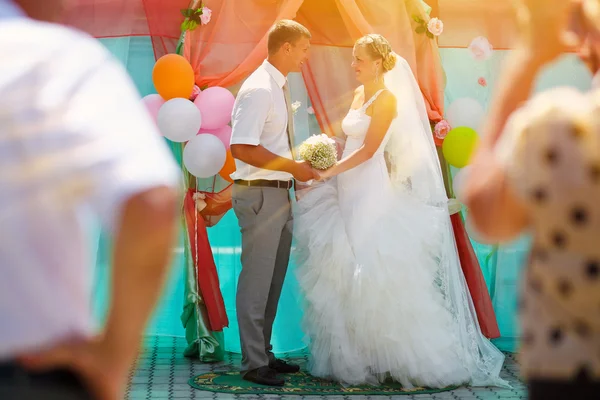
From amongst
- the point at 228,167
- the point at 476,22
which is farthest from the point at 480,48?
the point at 228,167

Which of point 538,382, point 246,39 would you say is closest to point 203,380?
point 246,39

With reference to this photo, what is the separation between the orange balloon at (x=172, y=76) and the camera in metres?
5.53

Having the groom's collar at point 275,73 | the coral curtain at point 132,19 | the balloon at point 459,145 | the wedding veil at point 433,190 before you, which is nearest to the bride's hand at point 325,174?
the wedding veil at point 433,190

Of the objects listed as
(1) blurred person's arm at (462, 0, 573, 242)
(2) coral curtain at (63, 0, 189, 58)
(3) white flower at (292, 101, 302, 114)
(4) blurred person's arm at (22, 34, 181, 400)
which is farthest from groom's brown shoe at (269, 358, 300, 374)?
(4) blurred person's arm at (22, 34, 181, 400)

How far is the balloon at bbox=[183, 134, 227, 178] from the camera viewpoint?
5496 mm

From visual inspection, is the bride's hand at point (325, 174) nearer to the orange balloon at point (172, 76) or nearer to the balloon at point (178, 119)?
the balloon at point (178, 119)

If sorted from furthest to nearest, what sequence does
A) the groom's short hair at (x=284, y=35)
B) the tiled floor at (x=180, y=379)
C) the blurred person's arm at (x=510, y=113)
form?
the groom's short hair at (x=284, y=35) → the tiled floor at (x=180, y=379) → the blurred person's arm at (x=510, y=113)

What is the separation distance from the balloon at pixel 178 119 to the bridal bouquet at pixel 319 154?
735 millimetres

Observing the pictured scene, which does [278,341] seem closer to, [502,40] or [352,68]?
[352,68]

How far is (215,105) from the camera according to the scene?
5.61m

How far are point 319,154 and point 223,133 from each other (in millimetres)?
783

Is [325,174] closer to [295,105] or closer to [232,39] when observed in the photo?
[295,105]

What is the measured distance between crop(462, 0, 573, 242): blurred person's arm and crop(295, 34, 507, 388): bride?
11.9 feet

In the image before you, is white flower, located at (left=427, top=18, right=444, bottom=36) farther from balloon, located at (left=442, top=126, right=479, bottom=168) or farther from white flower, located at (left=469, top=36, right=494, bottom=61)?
balloon, located at (left=442, top=126, right=479, bottom=168)
